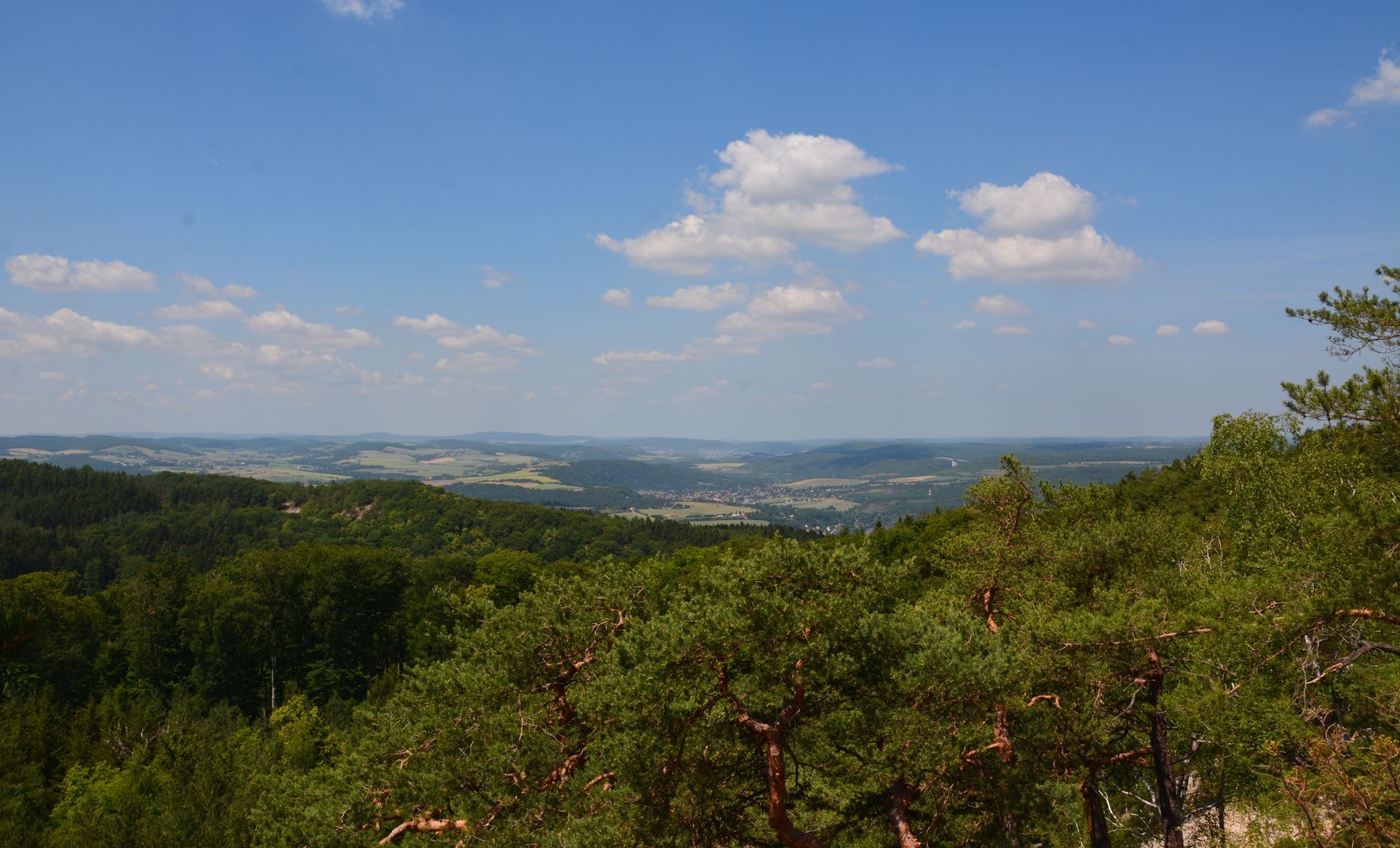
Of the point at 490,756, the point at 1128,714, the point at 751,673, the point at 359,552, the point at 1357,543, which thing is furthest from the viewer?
the point at 359,552

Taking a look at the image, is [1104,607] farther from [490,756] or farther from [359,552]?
[359,552]

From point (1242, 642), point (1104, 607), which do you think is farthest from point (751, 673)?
point (1104, 607)

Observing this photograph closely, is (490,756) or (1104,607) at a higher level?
(1104,607)

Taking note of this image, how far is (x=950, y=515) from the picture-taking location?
Answer: 65.0 metres

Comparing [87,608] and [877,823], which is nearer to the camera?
[877,823]

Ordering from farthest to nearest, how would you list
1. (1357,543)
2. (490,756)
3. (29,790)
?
(29,790), (490,756), (1357,543)

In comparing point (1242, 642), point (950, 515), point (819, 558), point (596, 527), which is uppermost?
point (819, 558)

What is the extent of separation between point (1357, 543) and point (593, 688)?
11242 mm

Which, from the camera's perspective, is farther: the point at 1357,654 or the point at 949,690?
the point at 949,690

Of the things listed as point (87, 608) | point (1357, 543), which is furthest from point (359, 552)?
point (1357, 543)

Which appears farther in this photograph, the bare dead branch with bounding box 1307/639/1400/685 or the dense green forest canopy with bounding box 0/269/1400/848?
the dense green forest canopy with bounding box 0/269/1400/848

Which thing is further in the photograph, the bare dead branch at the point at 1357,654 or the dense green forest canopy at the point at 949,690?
the dense green forest canopy at the point at 949,690

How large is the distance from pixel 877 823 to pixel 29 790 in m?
35.0

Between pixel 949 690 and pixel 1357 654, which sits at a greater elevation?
pixel 1357 654
